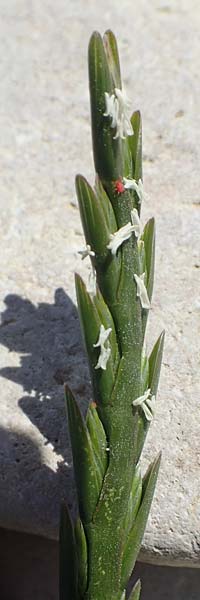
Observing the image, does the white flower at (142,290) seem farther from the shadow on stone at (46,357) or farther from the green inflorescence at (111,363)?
the shadow on stone at (46,357)

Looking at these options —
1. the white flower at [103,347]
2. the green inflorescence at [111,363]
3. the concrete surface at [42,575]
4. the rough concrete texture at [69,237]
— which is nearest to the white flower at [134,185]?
the green inflorescence at [111,363]

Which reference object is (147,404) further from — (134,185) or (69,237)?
(69,237)

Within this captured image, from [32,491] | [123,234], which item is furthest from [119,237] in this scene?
[32,491]

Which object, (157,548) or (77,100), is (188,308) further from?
(77,100)

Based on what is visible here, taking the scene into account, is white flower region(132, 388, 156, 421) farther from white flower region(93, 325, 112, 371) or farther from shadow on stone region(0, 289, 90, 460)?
shadow on stone region(0, 289, 90, 460)

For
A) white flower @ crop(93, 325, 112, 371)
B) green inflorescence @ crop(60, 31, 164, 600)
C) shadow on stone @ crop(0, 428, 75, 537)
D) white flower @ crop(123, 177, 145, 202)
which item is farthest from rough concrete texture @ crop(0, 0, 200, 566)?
white flower @ crop(123, 177, 145, 202)

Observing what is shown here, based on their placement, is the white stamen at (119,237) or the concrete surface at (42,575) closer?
the white stamen at (119,237)
